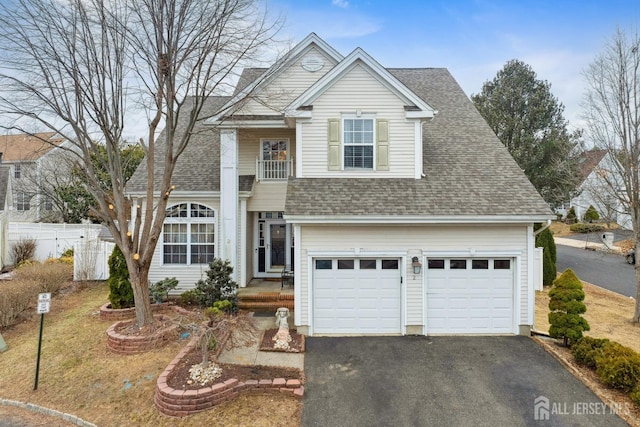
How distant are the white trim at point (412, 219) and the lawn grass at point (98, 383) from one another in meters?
4.20

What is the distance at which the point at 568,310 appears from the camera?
8.05 metres

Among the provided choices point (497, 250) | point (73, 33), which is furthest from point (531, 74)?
point (73, 33)

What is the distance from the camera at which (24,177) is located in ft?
94.6

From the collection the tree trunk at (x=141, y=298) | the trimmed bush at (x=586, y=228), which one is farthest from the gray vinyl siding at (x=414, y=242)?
the trimmed bush at (x=586, y=228)

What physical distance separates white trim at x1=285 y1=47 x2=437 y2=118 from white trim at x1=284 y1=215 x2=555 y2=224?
3.26 meters

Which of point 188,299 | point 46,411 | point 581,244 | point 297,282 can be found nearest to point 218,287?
point 188,299

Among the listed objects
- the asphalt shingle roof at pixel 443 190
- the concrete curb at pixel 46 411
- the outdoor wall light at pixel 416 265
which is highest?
the asphalt shingle roof at pixel 443 190

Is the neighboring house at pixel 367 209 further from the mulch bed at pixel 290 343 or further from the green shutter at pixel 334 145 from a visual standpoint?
the mulch bed at pixel 290 343

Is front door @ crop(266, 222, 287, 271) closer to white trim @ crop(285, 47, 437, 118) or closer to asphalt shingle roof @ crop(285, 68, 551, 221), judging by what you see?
asphalt shingle roof @ crop(285, 68, 551, 221)

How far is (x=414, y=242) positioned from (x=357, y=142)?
3454 millimetres

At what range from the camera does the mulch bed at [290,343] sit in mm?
7770

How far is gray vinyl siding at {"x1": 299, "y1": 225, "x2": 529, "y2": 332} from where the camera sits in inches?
353

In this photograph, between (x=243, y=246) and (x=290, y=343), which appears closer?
(x=290, y=343)

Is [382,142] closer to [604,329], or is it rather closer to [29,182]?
[604,329]
